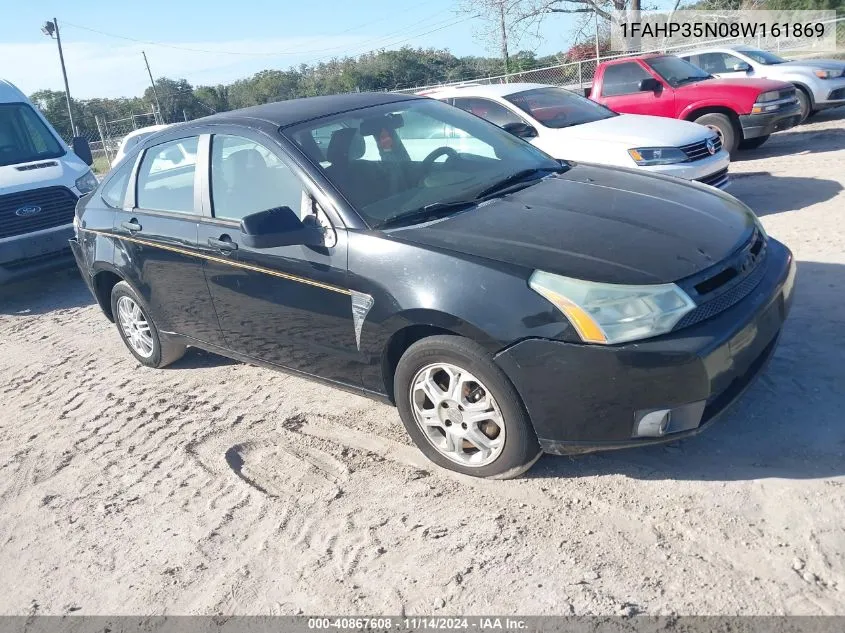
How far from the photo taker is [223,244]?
415 centimetres

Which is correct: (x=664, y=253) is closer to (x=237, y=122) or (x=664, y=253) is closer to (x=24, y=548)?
(x=237, y=122)

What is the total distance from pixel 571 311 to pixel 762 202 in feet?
19.8

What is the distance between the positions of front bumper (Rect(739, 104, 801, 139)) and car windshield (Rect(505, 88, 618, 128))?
272 cm

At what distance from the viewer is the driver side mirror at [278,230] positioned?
3.55 m

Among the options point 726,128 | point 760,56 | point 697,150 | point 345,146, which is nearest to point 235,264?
point 345,146

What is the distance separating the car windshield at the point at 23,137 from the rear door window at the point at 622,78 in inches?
312

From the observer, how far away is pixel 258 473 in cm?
386

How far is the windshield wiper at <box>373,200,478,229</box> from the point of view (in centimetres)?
358

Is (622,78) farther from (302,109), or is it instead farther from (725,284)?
(725,284)

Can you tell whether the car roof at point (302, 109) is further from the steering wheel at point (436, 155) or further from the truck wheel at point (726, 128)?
the truck wheel at point (726, 128)

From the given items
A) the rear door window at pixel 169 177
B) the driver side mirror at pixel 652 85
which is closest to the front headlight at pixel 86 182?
the rear door window at pixel 169 177

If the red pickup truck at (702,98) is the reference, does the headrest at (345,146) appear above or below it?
above

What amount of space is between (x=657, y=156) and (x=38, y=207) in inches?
266

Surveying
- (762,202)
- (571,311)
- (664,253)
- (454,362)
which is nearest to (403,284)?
(454,362)
